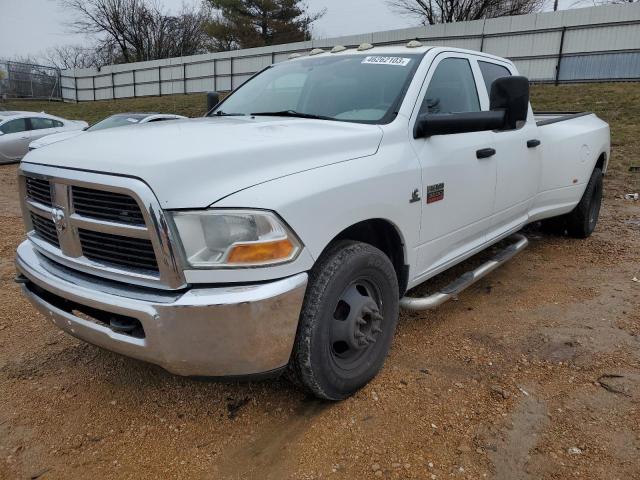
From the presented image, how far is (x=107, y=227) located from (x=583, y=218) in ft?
16.5

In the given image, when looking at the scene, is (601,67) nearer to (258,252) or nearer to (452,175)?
(452,175)

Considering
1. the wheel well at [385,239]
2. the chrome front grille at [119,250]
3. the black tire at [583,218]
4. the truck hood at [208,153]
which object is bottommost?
the black tire at [583,218]

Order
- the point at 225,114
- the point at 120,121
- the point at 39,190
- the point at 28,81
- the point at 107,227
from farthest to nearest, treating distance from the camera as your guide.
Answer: the point at 28,81 < the point at 120,121 < the point at 225,114 < the point at 39,190 < the point at 107,227

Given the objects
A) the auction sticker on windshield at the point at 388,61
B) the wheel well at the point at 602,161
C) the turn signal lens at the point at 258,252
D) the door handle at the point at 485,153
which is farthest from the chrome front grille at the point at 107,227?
the wheel well at the point at 602,161

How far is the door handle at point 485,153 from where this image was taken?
347 cm

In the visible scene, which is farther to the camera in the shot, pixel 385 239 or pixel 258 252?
pixel 385 239

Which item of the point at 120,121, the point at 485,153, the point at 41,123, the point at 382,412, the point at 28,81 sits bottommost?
the point at 382,412

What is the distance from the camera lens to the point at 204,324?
2.04 meters

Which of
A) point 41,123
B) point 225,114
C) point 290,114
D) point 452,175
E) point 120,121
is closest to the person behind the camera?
point 452,175

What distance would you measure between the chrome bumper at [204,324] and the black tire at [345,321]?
14 cm

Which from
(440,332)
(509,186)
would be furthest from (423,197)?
(509,186)

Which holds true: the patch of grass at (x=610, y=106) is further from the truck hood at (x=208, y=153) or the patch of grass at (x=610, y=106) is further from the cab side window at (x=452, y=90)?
the truck hood at (x=208, y=153)

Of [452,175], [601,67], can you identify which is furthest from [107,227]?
[601,67]

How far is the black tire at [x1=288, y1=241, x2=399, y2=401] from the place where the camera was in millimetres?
2338
